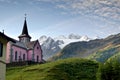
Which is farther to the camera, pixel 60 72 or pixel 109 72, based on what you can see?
pixel 60 72

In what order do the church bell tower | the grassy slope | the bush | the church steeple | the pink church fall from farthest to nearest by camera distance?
the church steeple → the church bell tower → the pink church → the grassy slope → the bush

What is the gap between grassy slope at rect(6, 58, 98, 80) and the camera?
76.9m

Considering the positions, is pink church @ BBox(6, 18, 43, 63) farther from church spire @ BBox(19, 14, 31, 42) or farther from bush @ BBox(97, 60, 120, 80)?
bush @ BBox(97, 60, 120, 80)

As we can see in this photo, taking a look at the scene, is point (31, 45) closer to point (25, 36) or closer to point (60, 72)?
point (25, 36)

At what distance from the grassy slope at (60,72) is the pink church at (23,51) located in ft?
80.5

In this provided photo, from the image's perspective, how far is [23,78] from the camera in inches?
2968

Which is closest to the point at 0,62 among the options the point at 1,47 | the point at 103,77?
the point at 1,47

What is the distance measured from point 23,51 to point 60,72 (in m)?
42.8

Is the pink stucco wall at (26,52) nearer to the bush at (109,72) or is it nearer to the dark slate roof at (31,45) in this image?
the dark slate roof at (31,45)

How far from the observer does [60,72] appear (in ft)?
267

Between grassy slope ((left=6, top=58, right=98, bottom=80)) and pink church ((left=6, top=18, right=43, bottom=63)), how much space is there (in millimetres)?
24524

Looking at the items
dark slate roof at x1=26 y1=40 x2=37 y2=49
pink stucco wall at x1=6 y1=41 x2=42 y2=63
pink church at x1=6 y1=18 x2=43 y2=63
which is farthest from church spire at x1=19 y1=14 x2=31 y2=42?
pink stucco wall at x1=6 y1=41 x2=42 y2=63

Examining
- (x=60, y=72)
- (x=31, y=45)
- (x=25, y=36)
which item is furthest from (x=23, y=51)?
(x=60, y=72)

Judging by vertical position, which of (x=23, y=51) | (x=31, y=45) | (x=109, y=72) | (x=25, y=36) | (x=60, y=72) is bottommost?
(x=109, y=72)
